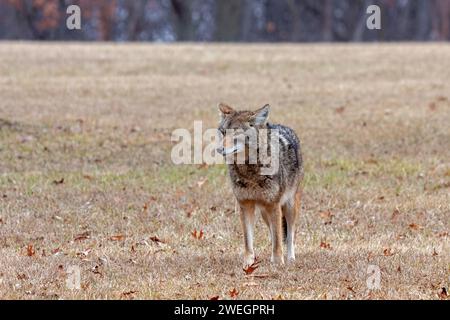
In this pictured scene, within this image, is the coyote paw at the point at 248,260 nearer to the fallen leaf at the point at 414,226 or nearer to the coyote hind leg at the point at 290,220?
the coyote hind leg at the point at 290,220

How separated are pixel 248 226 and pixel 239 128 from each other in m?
1.05

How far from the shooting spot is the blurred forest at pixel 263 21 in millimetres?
56656

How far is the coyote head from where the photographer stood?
9664 mm

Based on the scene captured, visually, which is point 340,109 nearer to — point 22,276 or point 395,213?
point 395,213

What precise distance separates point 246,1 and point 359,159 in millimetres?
35861

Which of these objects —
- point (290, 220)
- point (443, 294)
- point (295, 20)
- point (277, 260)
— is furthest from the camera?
point (295, 20)

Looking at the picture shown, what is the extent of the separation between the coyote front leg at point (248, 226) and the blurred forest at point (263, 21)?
45.8 meters

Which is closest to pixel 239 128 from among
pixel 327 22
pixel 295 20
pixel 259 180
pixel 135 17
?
pixel 259 180

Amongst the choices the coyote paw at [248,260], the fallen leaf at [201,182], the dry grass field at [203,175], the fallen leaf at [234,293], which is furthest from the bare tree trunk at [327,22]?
the fallen leaf at [234,293]

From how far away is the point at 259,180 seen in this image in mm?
10047

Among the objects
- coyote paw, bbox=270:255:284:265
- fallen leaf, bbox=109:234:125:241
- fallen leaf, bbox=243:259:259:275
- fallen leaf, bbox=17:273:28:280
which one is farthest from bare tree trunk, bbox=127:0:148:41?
fallen leaf, bbox=17:273:28:280

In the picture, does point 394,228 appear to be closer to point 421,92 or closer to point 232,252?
point 232,252

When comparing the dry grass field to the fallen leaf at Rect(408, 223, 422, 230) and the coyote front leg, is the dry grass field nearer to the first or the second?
the fallen leaf at Rect(408, 223, 422, 230)

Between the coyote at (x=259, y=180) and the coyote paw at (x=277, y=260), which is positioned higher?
the coyote at (x=259, y=180)
